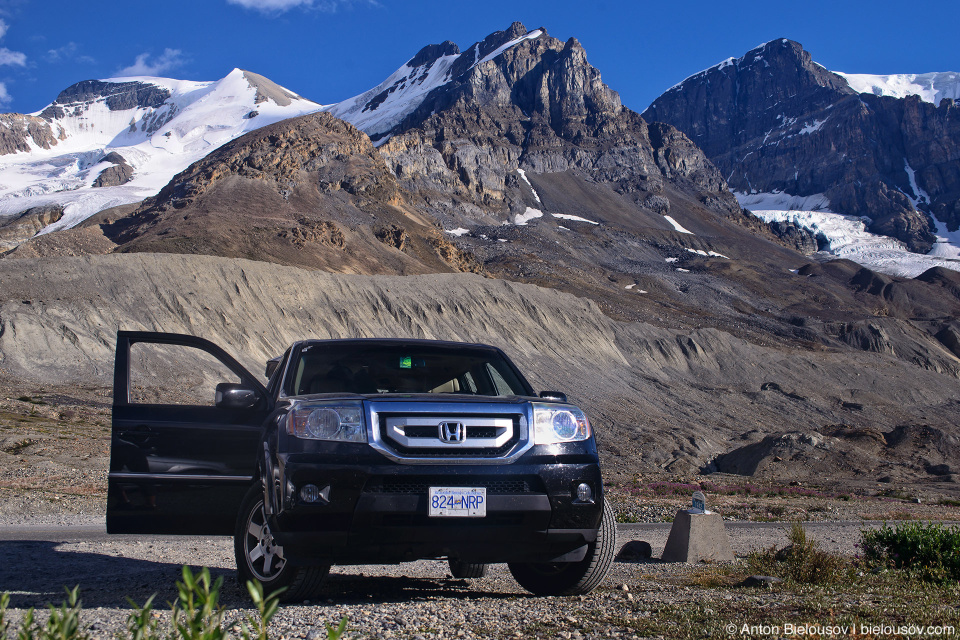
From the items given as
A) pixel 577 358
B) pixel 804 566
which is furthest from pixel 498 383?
pixel 577 358

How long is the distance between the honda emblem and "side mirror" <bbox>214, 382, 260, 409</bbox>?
66.3 inches

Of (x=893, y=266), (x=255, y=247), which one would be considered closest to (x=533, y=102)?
(x=893, y=266)

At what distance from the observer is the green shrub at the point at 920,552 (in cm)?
785

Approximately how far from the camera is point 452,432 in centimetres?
496

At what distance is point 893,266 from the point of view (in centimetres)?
19538

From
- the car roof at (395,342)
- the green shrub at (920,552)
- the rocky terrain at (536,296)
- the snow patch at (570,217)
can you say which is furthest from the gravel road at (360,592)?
the snow patch at (570,217)

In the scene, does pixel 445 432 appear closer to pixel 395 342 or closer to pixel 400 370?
pixel 400 370

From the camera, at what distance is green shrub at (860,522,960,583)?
785 cm

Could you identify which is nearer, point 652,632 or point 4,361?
point 652,632

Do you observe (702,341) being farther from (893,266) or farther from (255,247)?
(893,266)

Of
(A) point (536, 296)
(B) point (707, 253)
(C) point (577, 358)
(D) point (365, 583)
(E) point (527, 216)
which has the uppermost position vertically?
(E) point (527, 216)

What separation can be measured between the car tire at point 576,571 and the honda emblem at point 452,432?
51.7 inches

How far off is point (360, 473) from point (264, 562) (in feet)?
3.80

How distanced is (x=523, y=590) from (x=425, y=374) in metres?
2.00
